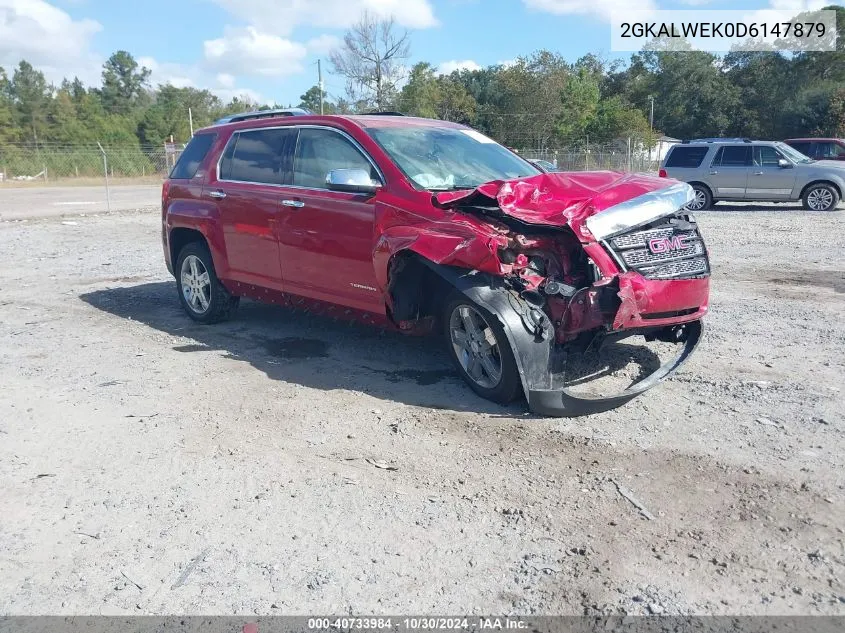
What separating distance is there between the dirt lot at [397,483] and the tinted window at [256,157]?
4.99 ft

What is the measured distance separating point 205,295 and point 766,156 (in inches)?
605

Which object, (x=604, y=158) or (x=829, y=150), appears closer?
(x=829, y=150)

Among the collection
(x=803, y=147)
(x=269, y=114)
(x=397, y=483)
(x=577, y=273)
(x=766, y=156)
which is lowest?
(x=397, y=483)

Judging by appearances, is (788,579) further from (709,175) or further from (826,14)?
A: (826,14)

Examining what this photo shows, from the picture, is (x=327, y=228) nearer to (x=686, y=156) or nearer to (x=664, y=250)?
(x=664, y=250)

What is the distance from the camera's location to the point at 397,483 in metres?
4.05

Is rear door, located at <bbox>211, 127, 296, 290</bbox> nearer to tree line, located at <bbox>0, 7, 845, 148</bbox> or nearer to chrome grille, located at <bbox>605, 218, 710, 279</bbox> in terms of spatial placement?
chrome grille, located at <bbox>605, 218, 710, 279</bbox>

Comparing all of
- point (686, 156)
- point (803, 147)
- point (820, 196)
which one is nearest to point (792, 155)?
point (820, 196)

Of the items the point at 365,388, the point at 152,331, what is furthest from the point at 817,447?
the point at 152,331

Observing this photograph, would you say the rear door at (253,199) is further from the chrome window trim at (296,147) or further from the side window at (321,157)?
the side window at (321,157)

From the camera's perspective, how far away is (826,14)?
5247 centimetres

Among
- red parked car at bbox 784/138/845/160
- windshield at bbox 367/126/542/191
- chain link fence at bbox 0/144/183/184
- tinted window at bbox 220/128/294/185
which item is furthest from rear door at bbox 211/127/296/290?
chain link fence at bbox 0/144/183/184

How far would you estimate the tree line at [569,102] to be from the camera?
160 ft

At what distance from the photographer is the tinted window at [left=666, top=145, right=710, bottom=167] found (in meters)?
19.1
